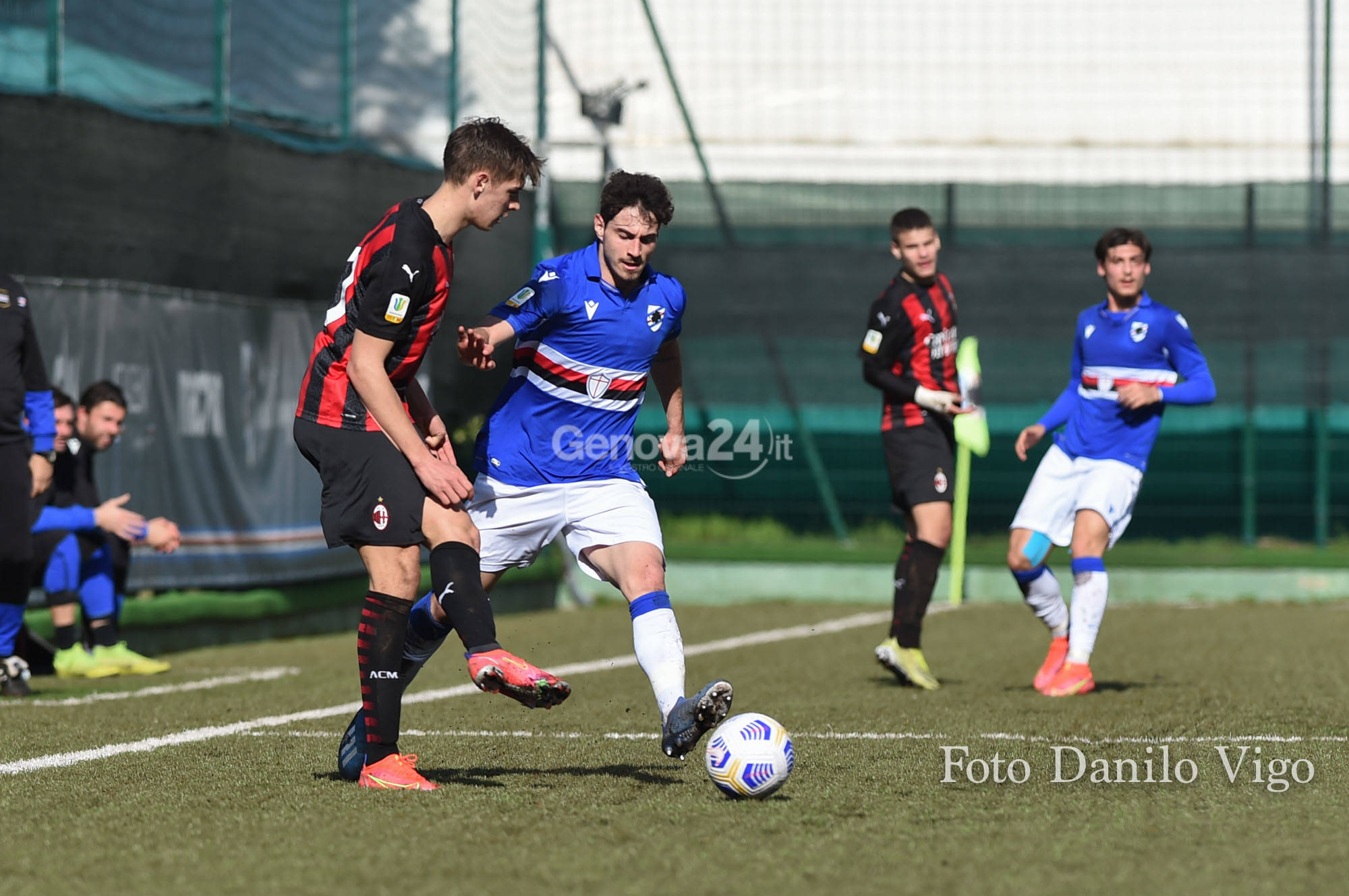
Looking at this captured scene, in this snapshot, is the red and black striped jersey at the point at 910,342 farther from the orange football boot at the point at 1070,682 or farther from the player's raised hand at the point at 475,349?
the player's raised hand at the point at 475,349

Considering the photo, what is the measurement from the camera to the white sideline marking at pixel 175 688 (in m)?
7.50

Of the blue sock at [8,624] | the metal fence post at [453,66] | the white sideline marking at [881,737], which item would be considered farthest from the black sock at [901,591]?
the metal fence post at [453,66]

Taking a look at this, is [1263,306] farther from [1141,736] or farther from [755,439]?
[1141,736]

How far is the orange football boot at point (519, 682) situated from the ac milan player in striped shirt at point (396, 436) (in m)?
0.05

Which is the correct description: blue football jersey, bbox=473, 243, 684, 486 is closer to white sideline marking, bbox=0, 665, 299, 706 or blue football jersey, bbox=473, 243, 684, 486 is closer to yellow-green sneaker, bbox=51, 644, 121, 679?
white sideline marking, bbox=0, 665, 299, 706

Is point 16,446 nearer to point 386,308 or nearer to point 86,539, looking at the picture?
point 86,539

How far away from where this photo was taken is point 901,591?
8.23 m

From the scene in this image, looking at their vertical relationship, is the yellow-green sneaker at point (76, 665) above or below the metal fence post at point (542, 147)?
below

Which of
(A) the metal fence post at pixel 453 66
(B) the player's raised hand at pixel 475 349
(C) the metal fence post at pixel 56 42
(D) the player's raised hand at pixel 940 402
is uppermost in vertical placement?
(A) the metal fence post at pixel 453 66

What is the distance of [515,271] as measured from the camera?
1359 cm

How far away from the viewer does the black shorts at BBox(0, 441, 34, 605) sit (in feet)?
24.4

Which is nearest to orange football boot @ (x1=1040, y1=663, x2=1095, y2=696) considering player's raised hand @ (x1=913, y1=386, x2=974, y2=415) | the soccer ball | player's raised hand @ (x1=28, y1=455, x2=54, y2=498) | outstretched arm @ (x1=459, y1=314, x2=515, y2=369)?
player's raised hand @ (x1=913, y1=386, x2=974, y2=415)

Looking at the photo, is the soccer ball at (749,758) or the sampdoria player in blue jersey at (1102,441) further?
the sampdoria player in blue jersey at (1102,441)

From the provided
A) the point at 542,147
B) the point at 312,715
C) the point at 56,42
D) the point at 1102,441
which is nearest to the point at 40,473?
the point at 312,715
